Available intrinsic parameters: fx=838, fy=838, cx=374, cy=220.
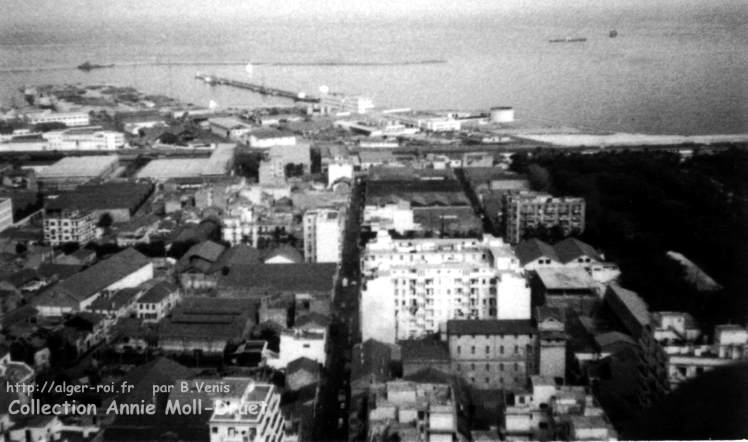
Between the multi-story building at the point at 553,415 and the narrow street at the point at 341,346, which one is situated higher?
the multi-story building at the point at 553,415

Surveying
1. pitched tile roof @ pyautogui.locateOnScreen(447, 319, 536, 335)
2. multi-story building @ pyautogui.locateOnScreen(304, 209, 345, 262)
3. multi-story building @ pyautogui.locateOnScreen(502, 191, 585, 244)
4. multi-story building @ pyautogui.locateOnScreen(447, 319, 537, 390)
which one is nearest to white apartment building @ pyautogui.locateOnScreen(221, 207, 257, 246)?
multi-story building @ pyautogui.locateOnScreen(304, 209, 345, 262)

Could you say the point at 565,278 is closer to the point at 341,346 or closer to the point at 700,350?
the point at 341,346

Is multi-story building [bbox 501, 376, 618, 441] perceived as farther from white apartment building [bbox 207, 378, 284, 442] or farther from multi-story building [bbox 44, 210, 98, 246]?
multi-story building [bbox 44, 210, 98, 246]

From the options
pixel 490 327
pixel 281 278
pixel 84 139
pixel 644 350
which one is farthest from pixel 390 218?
pixel 84 139

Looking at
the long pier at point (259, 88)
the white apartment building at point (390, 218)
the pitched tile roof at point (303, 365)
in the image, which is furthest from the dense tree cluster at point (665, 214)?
the long pier at point (259, 88)

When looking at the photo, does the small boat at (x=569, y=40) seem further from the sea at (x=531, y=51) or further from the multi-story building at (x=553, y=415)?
the multi-story building at (x=553, y=415)

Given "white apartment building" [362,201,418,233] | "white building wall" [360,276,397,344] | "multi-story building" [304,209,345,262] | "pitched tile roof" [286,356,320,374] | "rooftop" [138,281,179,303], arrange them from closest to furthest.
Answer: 1. "pitched tile roof" [286,356,320,374]
2. "white building wall" [360,276,397,344]
3. "rooftop" [138,281,179,303]
4. "multi-story building" [304,209,345,262]
5. "white apartment building" [362,201,418,233]

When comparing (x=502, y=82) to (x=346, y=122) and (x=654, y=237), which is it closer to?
(x=654, y=237)
